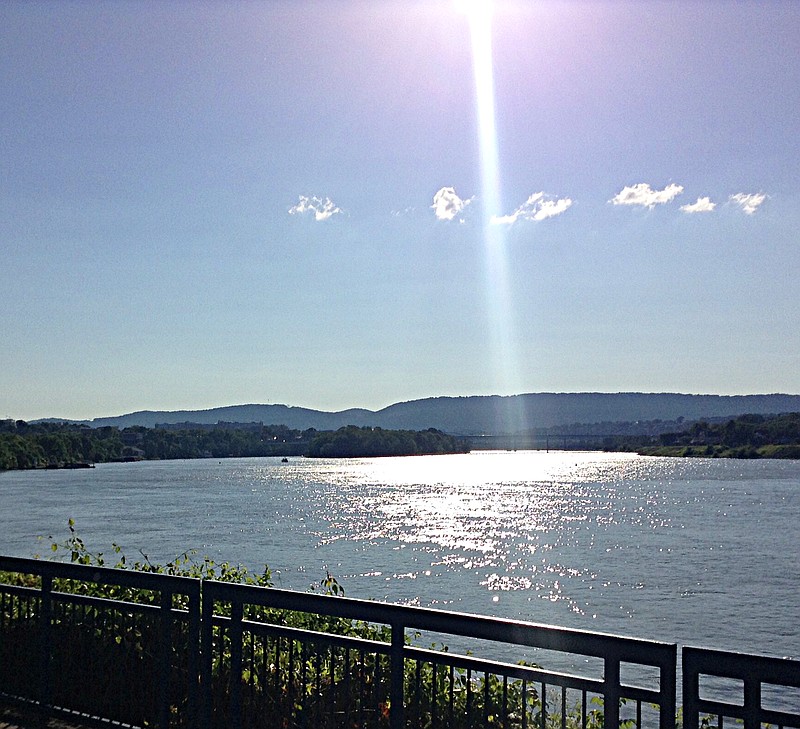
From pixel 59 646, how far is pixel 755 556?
41756 millimetres

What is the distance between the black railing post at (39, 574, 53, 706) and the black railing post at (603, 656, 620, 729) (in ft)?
14.8

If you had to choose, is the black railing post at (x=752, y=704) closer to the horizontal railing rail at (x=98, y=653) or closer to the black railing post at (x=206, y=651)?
the black railing post at (x=206, y=651)

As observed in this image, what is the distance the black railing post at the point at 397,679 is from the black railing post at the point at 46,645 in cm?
325

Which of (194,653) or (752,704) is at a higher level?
(752,704)

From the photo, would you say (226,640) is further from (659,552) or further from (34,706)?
(659,552)

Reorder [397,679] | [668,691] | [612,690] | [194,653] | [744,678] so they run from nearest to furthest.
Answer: [744,678] < [668,691] < [612,690] < [397,679] < [194,653]

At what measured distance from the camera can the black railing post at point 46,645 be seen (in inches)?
281

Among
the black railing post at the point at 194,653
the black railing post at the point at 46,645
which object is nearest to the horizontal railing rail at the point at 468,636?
the black railing post at the point at 194,653

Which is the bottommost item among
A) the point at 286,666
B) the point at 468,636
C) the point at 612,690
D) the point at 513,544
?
the point at 513,544

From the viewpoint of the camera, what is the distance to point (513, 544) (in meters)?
49.5

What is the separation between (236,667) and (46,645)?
206 centimetres

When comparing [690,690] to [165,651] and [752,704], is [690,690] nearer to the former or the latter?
[752,704]

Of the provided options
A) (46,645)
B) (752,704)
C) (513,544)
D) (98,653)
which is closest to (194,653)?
(98,653)

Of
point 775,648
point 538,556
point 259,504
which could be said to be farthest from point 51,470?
point 775,648
